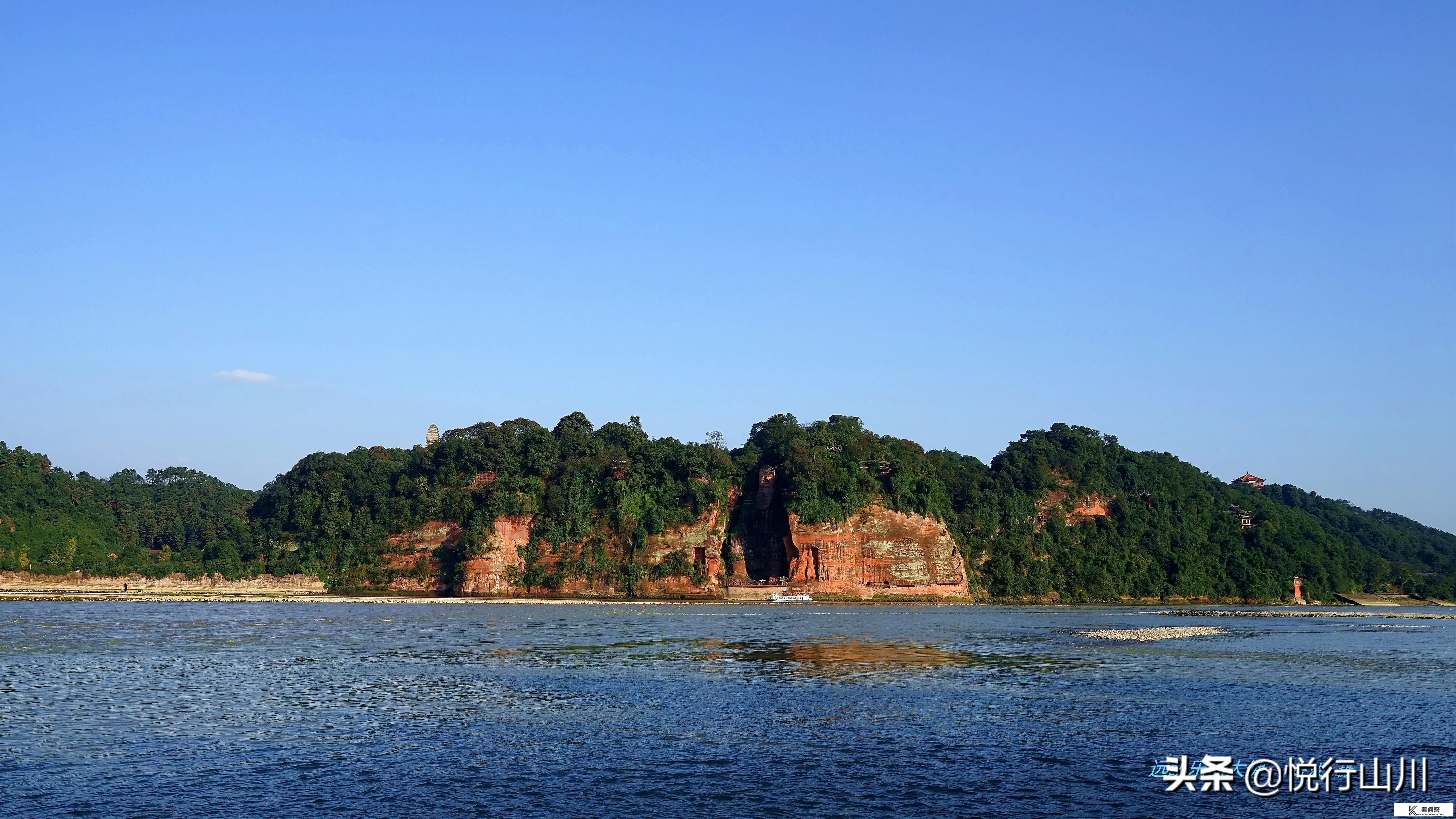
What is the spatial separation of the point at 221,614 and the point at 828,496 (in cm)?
6535

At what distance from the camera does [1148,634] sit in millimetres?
64625

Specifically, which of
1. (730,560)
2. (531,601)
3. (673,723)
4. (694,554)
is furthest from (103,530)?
(673,723)

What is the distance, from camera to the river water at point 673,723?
18.8m

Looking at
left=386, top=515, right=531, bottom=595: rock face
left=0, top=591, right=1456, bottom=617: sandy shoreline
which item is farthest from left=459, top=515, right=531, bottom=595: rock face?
left=0, top=591, right=1456, bottom=617: sandy shoreline

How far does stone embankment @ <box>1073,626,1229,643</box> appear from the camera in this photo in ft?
201

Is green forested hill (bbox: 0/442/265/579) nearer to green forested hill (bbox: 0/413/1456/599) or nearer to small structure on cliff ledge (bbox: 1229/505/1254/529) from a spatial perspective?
green forested hill (bbox: 0/413/1456/599)

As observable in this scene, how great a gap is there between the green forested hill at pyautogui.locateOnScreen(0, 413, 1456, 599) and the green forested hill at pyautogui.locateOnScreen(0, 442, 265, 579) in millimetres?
285

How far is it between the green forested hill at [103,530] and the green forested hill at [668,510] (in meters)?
0.28

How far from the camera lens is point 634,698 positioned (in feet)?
103

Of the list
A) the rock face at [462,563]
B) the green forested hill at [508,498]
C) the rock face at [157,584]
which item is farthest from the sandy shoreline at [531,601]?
the green forested hill at [508,498]

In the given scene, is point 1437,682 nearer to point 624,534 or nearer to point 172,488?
point 624,534

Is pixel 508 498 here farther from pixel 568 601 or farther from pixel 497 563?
pixel 568 601

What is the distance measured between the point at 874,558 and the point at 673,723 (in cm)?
9003

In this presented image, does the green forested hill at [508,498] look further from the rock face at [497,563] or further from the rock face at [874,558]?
the rock face at [874,558]
